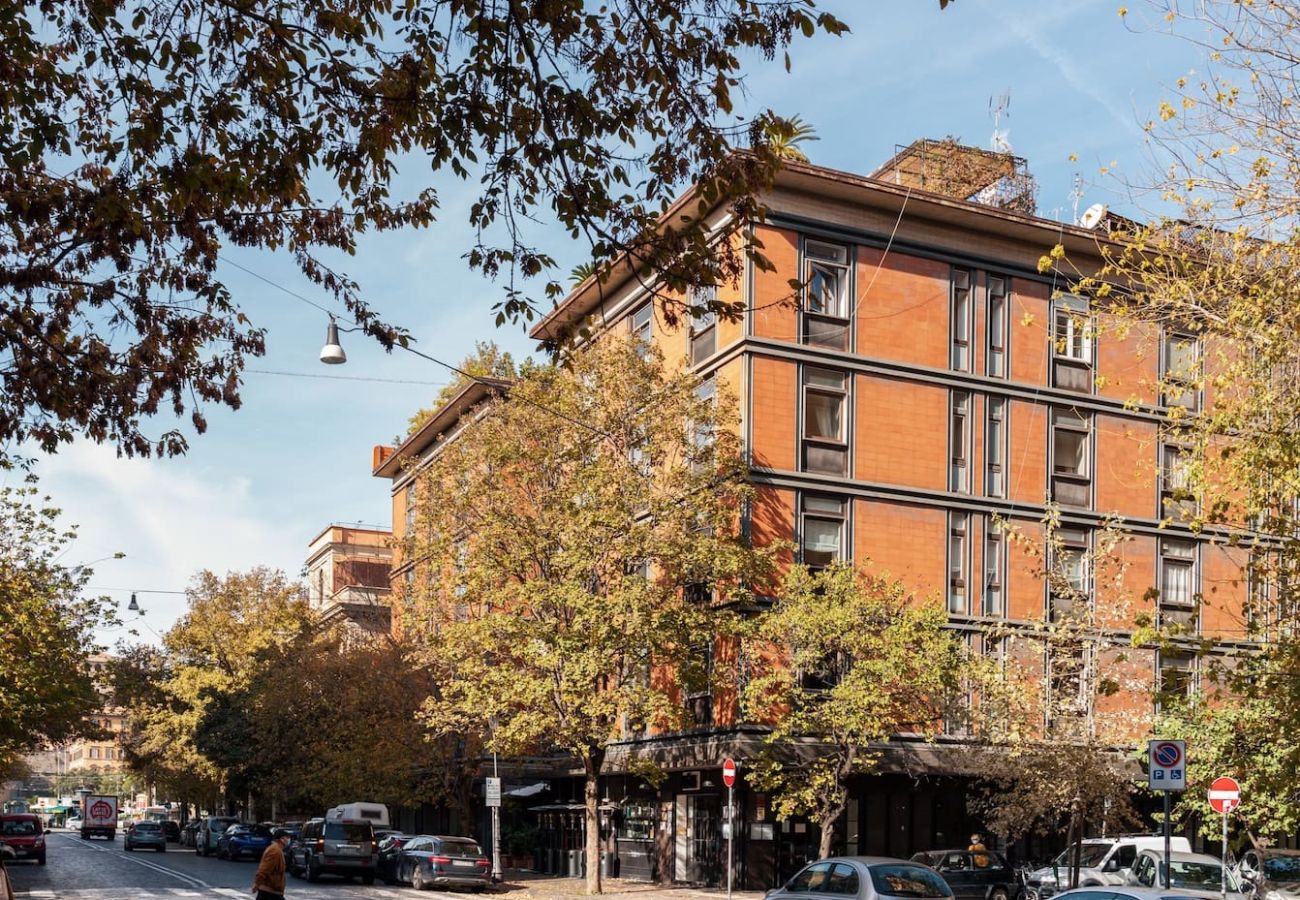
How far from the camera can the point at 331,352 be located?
27109 millimetres

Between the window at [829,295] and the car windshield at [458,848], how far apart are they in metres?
15.2

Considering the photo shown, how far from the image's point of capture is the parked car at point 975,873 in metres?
33.6

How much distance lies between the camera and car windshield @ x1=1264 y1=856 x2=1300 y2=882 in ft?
87.4

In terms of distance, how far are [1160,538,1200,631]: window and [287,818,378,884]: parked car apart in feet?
74.8

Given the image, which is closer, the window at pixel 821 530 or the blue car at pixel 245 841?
the window at pixel 821 530

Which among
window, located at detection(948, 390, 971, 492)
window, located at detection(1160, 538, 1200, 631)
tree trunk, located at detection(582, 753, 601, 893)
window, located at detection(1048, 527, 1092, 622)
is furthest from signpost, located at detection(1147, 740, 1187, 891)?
window, located at detection(1160, 538, 1200, 631)

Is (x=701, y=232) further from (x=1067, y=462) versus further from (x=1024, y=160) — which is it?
(x=1024, y=160)

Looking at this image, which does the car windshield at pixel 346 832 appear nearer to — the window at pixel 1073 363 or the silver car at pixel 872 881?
the window at pixel 1073 363

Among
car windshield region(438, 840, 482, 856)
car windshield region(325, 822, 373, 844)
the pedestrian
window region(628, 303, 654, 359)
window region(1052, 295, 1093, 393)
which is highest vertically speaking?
window region(628, 303, 654, 359)

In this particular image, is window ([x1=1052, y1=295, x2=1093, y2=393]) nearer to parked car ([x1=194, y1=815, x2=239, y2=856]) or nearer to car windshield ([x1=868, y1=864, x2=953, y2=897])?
car windshield ([x1=868, y1=864, x2=953, y2=897])

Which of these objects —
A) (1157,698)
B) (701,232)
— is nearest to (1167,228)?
(1157,698)

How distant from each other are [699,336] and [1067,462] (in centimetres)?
1101

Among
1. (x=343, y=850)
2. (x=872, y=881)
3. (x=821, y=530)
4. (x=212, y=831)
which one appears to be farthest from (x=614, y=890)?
(x=212, y=831)

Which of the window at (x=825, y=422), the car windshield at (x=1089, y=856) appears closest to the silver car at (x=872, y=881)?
the car windshield at (x=1089, y=856)
